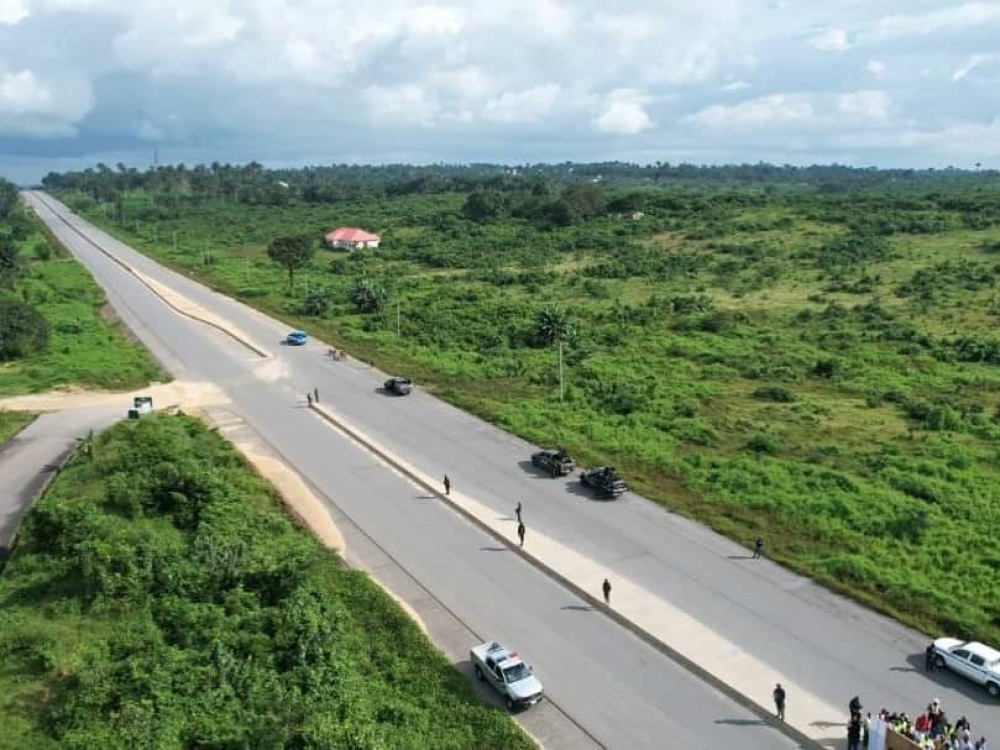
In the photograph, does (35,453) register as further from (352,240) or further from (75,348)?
(352,240)

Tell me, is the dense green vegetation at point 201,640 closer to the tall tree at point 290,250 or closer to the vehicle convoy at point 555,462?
the vehicle convoy at point 555,462

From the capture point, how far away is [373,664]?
23.4 metres

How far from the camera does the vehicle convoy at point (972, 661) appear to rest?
863 inches

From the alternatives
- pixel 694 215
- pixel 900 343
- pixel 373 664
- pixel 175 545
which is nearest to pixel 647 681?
pixel 373 664

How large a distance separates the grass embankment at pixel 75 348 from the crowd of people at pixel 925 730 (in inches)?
1870

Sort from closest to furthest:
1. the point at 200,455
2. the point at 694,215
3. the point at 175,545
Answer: the point at 175,545, the point at 200,455, the point at 694,215

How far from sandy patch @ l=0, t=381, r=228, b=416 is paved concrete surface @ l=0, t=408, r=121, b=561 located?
4.31 feet

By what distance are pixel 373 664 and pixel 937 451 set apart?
2812cm

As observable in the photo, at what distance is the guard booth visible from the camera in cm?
4575

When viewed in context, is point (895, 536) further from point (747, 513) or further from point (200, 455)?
point (200, 455)

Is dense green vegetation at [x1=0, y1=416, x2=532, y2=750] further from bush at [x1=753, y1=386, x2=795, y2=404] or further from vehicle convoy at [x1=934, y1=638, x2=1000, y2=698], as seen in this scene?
bush at [x1=753, y1=386, x2=795, y2=404]

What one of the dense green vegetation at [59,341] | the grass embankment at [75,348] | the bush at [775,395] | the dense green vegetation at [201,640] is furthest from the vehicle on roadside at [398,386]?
the bush at [775,395]

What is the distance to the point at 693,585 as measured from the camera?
27.7 metres

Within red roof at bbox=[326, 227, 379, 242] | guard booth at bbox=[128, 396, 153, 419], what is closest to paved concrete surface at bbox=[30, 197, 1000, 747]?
guard booth at bbox=[128, 396, 153, 419]
